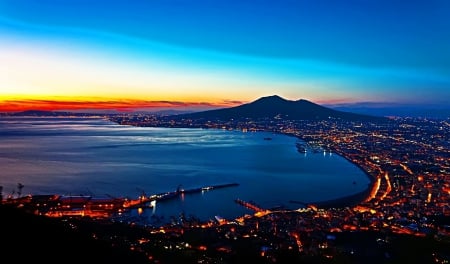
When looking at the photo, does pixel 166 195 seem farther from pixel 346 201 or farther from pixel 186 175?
pixel 346 201

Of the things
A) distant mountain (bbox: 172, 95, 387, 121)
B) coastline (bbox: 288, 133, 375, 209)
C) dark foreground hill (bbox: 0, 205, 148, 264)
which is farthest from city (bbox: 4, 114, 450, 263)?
distant mountain (bbox: 172, 95, 387, 121)

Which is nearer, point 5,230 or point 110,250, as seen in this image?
point 5,230

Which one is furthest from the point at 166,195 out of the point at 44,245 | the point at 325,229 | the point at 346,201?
the point at 44,245

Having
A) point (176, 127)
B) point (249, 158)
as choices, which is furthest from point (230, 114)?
point (249, 158)

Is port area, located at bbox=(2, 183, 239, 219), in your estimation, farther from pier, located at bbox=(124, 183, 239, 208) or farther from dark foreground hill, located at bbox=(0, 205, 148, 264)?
dark foreground hill, located at bbox=(0, 205, 148, 264)

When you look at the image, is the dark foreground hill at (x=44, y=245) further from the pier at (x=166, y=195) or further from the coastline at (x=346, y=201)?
the coastline at (x=346, y=201)

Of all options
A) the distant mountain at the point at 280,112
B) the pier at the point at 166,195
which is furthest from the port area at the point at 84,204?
the distant mountain at the point at 280,112

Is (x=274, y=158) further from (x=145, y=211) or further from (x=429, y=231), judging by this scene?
(x=429, y=231)
